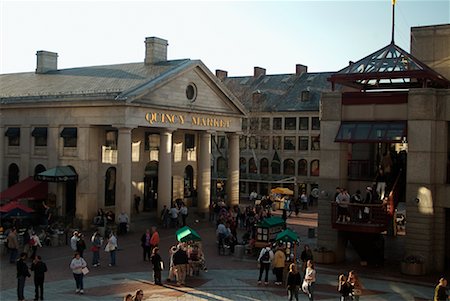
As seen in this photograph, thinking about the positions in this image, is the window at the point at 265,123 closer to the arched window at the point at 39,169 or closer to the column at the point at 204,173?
the column at the point at 204,173

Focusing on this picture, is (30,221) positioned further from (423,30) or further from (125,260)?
(423,30)

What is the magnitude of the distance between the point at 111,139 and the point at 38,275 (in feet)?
65.8

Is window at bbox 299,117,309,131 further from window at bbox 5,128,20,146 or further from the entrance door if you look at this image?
window at bbox 5,128,20,146

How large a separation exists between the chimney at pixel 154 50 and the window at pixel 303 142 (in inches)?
958

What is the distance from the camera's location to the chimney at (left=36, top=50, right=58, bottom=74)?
48531 mm

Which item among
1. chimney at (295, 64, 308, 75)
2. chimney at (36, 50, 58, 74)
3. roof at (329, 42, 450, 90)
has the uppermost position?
chimney at (295, 64, 308, 75)

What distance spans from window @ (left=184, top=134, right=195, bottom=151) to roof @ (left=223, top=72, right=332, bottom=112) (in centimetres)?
2029

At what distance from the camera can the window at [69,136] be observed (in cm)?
3766

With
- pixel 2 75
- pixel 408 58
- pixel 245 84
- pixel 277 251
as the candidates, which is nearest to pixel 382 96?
pixel 408 58

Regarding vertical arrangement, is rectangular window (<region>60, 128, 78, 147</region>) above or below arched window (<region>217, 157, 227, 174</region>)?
above

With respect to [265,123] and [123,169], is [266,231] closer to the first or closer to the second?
[123,169]

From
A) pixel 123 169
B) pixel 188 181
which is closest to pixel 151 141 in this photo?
pixel 188 181

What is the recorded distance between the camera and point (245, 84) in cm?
7412

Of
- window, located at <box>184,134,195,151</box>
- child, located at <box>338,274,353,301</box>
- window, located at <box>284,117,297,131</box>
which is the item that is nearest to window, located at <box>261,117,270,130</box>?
window, located at <box>284,117,297,131</box>
